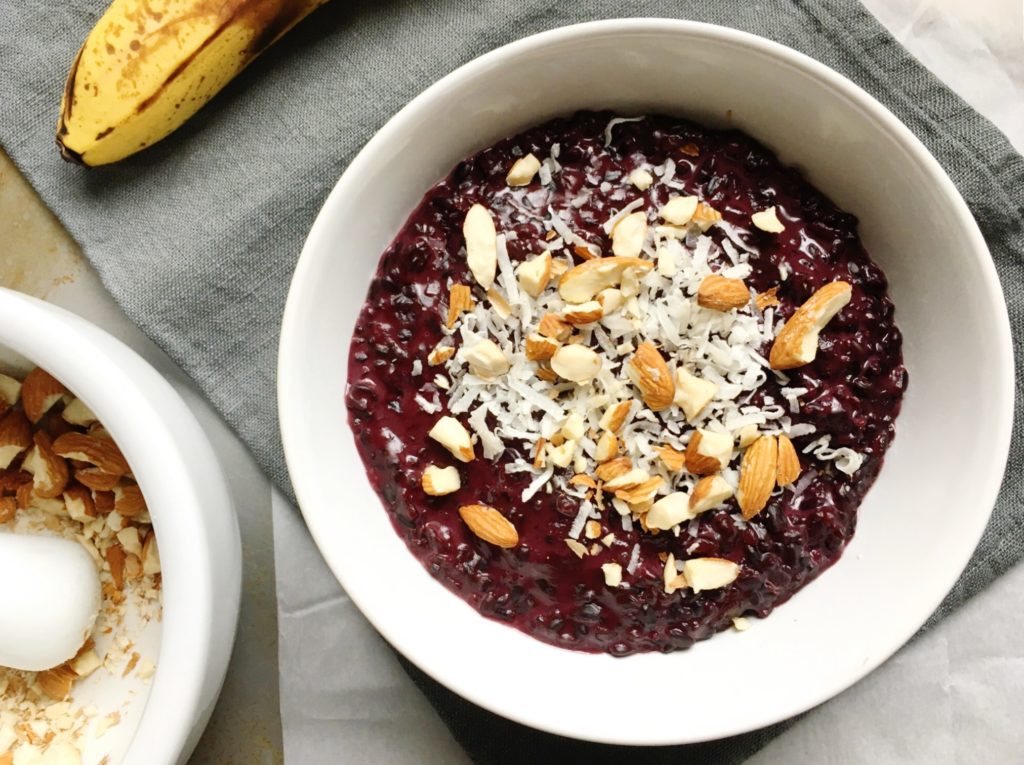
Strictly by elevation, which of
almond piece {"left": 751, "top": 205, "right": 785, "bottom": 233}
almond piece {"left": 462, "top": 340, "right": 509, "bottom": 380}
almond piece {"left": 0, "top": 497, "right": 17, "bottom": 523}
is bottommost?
almond piece {"left": 0, "top": 497, "right": 17, "bottom": 523}

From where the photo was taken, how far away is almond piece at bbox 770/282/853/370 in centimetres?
132

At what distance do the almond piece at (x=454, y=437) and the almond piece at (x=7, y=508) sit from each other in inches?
30.6

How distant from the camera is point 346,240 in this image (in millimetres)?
1370

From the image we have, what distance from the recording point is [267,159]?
1.66 meters

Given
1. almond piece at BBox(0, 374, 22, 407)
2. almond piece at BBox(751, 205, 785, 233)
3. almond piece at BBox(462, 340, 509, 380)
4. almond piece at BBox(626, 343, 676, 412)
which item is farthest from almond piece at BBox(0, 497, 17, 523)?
almond piece at BBox(751, 205, 785, 233)

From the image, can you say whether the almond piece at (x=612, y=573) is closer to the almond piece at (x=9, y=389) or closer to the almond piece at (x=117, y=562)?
the almond piece at (x=117, y=562)

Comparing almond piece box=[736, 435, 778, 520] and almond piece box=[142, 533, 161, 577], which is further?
almond piece box=[142, 533, 161, 577]

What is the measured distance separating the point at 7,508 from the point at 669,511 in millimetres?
1109

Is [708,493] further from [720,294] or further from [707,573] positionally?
[720,294]

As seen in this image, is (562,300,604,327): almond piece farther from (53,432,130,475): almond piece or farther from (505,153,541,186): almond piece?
(53,432,130,475): almond piece

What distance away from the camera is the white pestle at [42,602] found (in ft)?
4.61

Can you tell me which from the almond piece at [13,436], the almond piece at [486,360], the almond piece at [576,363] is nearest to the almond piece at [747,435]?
the almond piece at [576,363]

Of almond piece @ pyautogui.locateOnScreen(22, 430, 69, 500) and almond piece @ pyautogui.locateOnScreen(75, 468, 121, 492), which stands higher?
almond piece @ pyautogui.locateOnScreen(75, 468, 121, 492)

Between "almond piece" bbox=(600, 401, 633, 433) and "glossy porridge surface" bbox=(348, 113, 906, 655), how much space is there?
122 millimetres
